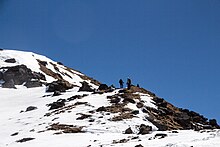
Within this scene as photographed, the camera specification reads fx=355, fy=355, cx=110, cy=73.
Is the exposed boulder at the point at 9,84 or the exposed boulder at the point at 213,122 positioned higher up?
the exposed boulder at the point at 9,84

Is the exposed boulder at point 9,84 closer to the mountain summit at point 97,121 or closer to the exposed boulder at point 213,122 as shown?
the mountain summit at point 97,121

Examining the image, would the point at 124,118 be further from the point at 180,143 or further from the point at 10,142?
the point at 180,143

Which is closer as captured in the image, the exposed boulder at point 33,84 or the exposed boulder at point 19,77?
the exposed boulder at point 33,84

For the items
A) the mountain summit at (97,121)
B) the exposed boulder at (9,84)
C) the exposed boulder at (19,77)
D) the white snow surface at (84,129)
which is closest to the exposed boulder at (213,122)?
the mountain summit at (97,121)

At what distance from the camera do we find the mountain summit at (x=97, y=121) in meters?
27.5

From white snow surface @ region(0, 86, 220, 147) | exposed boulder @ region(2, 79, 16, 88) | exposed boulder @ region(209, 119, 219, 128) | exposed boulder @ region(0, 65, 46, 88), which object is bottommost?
white snow surface @ region(0, 86, 220, 147)

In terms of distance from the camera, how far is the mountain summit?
27453 millimetres

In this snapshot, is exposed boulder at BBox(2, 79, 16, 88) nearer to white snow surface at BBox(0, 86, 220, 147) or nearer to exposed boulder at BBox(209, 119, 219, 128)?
white snow surface at BBox(0, 86, 220, 147)

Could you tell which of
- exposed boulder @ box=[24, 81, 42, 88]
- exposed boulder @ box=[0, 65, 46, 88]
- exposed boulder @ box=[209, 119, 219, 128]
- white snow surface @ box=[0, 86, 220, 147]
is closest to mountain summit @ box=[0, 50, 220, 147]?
white snow surface @ box=[0, 86, 220, 147]

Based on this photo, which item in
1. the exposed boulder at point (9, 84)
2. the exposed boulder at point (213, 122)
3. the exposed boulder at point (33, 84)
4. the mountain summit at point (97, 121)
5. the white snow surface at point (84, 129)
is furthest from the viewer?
the exposed boulder at point (33, 84)

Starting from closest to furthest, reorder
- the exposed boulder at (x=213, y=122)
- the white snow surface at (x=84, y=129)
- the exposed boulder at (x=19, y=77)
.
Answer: the white snow surface at (x=84, y=129), the exposed boulder at (x=213, y=122), the exposed boulder at (x=19, y=77)

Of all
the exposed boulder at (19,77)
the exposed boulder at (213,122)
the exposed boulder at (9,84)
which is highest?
the exposed boulder at (19,77)

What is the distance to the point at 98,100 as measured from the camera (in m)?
50.0

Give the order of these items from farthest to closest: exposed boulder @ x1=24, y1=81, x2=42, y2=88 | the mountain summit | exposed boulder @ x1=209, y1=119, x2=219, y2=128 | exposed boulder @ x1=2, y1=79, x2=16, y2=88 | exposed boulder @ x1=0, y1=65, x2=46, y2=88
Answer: exposed boulder @ x1=0, y1=65, x2=46, y2=88, exposed boulder @ x1=24, y1=81, x2=42, y2=88, exposed boulder @ x1=2, y1=79, x2=16, y2=88, exposed boulder @ x1=209, y1=119, x2=219, y2=128, the mountain summit
